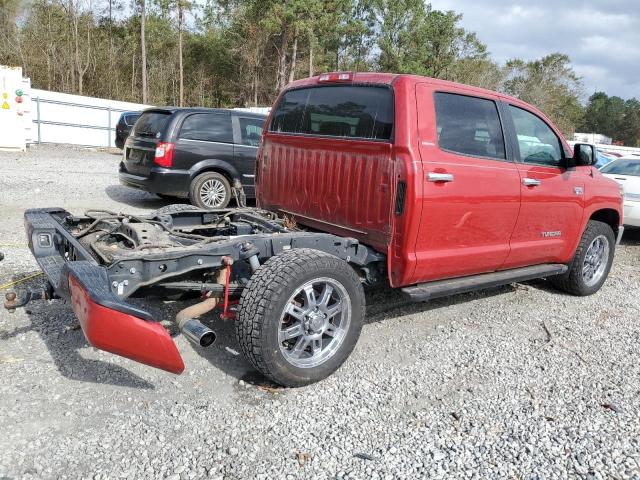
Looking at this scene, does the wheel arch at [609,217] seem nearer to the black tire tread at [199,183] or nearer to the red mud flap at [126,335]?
the red mud flap at [126,335]

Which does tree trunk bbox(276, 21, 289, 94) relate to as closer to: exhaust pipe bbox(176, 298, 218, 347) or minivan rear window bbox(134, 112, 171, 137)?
minivan rear window bbox(134, 112, 171, 137)

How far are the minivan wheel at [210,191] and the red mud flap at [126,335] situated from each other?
6.08 meters

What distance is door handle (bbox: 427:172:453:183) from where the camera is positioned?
148 inches

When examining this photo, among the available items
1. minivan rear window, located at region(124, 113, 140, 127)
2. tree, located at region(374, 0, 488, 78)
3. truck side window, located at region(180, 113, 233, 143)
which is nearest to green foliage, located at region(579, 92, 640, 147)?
tree, located at region(374, 0, 488, 78)

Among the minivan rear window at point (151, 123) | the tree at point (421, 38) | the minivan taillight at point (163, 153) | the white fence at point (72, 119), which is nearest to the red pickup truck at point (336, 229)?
the minivan taillight at point (163, 153)

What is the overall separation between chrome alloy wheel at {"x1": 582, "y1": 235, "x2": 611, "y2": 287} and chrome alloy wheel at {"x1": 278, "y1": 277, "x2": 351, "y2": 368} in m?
3.39

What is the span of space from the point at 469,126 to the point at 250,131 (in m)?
5.72

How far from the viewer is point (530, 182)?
458 cm

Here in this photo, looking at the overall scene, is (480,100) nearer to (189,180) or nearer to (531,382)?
(531,382)

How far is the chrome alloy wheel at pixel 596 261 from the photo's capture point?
5.77m

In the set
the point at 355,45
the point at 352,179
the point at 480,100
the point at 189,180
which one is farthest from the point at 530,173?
the point at 355,45

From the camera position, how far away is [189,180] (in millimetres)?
8648

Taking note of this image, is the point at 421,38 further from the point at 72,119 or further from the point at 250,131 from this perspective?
the point at 250,131

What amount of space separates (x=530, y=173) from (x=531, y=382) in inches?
71.0
